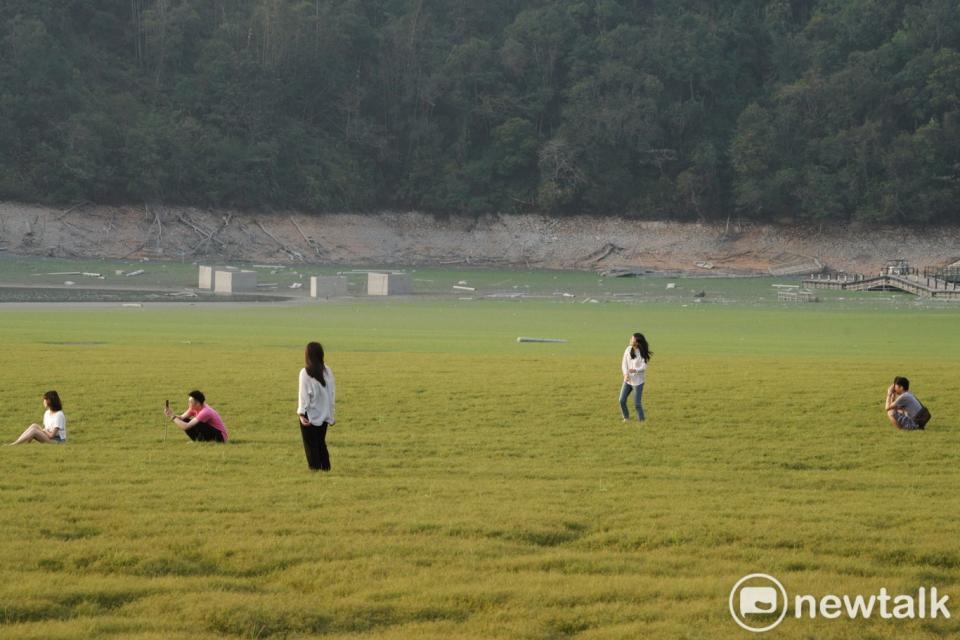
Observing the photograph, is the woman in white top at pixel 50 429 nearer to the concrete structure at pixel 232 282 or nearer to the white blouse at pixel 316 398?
the white blouse at pixel 316 398

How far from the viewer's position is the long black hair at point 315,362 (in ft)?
44.3

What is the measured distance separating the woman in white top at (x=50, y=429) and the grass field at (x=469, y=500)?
50 cm

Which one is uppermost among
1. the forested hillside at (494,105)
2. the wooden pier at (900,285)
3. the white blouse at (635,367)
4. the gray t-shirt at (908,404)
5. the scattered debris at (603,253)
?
the forested hillside at (494,105)

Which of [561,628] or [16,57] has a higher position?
[16,57]

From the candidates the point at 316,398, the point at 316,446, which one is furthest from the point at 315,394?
the point at 316,446

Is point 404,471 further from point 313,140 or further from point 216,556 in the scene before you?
point 313,140

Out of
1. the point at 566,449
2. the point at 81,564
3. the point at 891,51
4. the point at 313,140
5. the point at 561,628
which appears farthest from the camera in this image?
the point at 313,140

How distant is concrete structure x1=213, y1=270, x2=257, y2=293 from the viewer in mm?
63656

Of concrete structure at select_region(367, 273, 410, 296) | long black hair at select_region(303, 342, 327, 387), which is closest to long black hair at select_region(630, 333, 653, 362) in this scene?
long black hair at select_region(303, 342, 327, 387)

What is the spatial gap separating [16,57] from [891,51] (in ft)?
222

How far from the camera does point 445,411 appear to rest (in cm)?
2033

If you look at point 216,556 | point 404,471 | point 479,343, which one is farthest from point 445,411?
point 479,343

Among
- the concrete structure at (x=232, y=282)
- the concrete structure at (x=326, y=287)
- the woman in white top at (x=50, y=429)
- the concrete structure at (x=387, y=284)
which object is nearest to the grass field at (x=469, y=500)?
the woman in white top at (x=50, y=429)

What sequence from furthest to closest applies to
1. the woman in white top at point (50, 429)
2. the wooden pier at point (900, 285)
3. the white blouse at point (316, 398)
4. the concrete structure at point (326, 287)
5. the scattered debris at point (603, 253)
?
the scattered debris at point (603, 253) → the wooden pier at point (900, 285) → the concrete structure at point (326, 287) → the woman in white top at point (50, 429) → the white blouse at point (316, 398)
